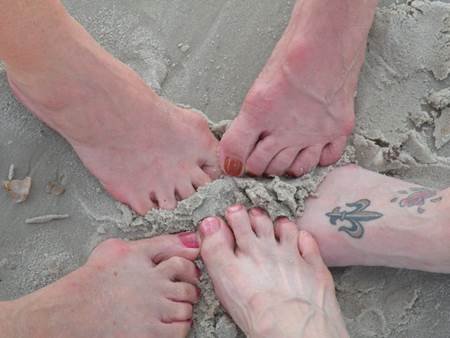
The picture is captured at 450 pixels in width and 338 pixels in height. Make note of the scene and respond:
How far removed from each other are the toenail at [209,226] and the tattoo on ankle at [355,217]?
0.27 m

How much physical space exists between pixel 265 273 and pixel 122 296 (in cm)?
34

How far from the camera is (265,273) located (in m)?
1.51

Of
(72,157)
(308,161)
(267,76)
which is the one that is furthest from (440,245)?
(72,157)

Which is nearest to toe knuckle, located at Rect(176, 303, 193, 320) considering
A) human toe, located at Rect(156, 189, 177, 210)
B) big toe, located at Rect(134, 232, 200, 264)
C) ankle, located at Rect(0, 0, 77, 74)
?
big toe, located at Rect(134, 232, 200, 264)

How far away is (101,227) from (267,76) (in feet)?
1.79

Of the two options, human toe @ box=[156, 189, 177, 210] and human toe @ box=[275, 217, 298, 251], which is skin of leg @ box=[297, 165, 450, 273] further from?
human toe @ box=[156, 189, 177, 210]

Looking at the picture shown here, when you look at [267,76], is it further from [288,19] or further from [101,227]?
[101,227]

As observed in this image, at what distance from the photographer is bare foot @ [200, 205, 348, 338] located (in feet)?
4.74

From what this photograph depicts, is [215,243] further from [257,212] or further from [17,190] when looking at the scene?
[17,190]

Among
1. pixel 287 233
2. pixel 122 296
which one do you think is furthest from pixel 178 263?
pixel 287 233

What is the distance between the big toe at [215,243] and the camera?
152 cm

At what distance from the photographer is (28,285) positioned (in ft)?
5.14

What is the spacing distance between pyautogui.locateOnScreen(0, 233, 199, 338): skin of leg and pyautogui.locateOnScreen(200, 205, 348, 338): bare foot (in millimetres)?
78

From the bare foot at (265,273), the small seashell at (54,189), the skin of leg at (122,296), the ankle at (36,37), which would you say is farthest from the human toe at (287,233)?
the ankle at (36,37)
